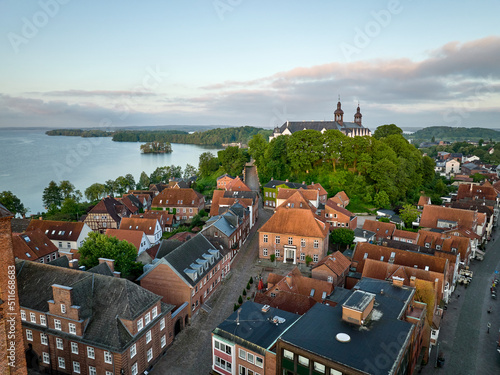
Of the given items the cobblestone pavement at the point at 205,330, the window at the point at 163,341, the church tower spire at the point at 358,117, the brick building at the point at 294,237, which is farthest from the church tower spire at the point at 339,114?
the window at the point at 163,341

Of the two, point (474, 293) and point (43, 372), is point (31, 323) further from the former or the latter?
point (474, 293)

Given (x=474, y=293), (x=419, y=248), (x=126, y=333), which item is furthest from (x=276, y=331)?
(x=474, y=293)

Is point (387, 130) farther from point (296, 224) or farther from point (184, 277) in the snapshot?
point (184, 277)

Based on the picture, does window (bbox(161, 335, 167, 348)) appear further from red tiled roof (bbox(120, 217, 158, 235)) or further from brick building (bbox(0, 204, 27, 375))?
red tiled roof (bbox(120, 217, 158, 235))

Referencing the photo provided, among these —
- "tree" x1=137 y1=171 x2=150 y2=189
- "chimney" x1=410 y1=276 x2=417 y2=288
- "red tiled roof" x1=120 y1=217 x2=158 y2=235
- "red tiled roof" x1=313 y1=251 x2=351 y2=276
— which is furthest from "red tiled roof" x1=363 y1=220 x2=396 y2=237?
"tree" x1=137 y1=171 x2=150 y2=189

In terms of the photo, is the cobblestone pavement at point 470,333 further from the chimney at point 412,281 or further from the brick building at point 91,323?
the brick building at point 91,323

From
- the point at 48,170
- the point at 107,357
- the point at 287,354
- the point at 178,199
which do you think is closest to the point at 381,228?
the point at 287,354
